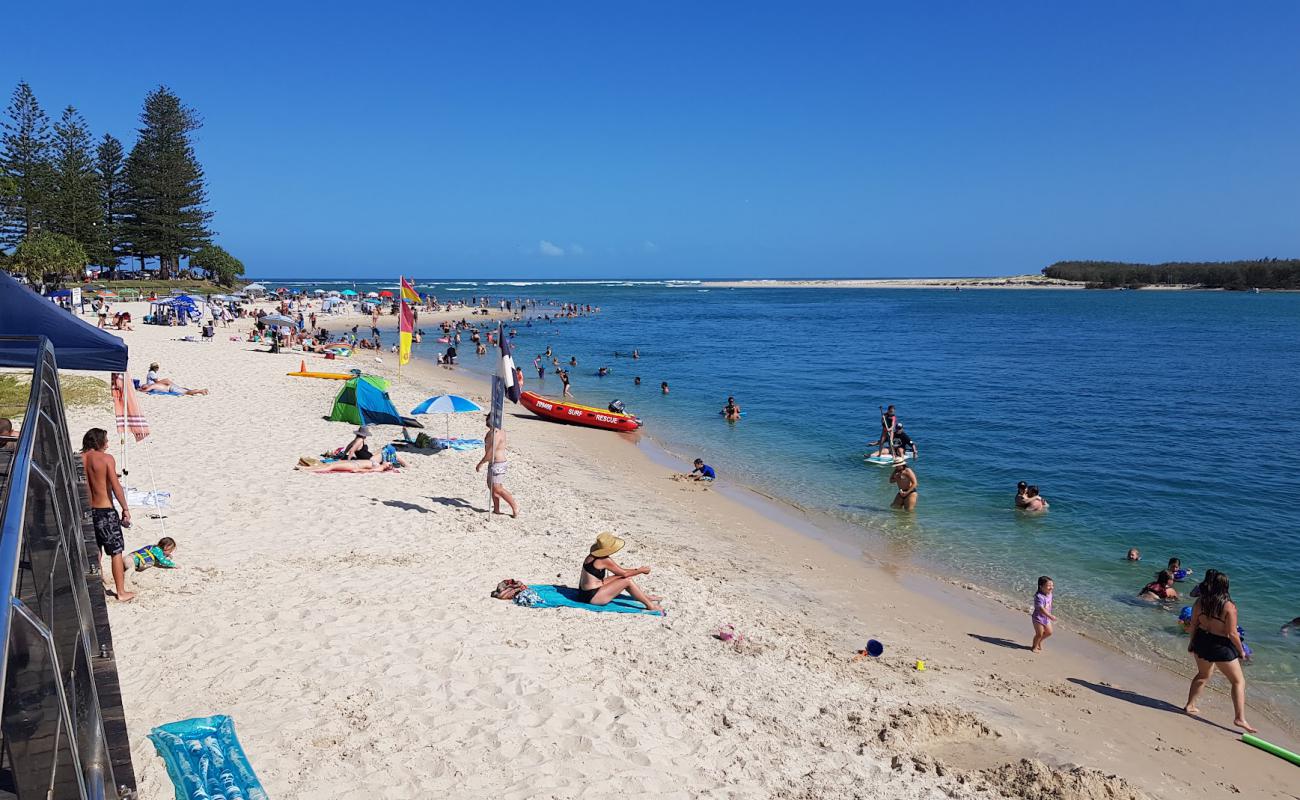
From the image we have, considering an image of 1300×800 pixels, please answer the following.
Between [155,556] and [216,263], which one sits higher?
[216,263]

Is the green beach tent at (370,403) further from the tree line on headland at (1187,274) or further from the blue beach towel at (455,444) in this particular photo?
the tree line on headland at (1187,274)

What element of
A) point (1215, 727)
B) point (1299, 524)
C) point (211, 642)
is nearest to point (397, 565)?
point (211, 642)

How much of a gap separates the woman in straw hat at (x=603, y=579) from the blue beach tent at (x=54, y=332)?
4.88m

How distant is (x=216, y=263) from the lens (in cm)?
7169

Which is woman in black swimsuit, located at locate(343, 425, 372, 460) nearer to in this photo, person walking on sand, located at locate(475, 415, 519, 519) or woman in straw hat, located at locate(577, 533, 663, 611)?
person walking on sand, located at locate(475, 415, 519, 519)

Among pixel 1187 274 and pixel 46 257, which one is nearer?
pixel 46 257

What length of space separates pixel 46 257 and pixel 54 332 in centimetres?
4700

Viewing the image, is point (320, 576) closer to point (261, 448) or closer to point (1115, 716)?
point (261, 448)

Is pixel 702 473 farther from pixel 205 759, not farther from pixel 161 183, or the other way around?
pixel 161 183

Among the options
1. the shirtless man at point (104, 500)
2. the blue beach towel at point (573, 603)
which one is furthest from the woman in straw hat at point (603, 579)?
the shirtless man at point (104, 500)

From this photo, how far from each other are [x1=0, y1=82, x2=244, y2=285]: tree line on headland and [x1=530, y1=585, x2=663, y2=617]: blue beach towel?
49367mm

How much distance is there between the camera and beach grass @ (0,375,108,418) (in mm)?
14125

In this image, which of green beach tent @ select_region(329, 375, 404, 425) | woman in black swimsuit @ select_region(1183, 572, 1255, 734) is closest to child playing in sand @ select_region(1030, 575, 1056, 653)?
woman in black swimsuit @ select_region(1183, 572, 1255, 734)

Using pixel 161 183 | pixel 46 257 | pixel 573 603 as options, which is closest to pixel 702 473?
pixel 573 603
